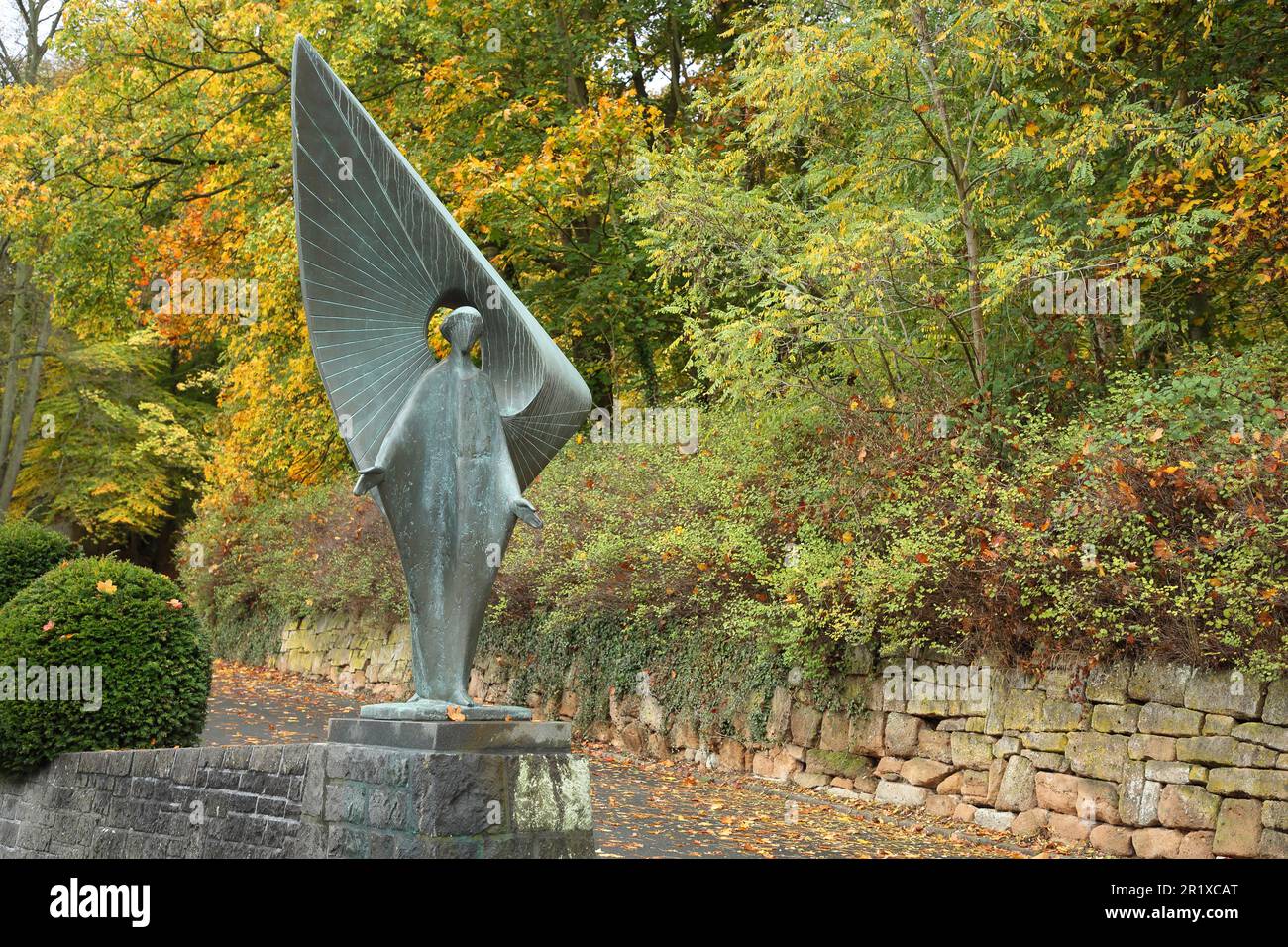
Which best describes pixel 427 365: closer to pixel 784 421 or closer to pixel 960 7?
pixel 784 421

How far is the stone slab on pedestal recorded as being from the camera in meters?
5.54

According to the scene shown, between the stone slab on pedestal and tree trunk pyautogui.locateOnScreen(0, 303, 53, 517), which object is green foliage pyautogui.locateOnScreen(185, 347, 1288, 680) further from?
tree trunk pyautogui.locateOnScreen(0, 303, 53, 517)

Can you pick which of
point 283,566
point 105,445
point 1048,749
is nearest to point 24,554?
point 283,566

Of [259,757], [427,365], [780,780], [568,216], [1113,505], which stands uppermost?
[568,216]

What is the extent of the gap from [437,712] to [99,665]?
3797mm

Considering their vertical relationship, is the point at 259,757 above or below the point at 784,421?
below

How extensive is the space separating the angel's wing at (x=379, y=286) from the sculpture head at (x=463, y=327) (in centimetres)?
12

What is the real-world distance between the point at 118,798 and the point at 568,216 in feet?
34.0

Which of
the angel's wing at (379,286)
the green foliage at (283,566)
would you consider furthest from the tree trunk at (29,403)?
the angel's wing at (379,286)

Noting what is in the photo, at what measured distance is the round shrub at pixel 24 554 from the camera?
44.2ft

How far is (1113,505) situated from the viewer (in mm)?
8344

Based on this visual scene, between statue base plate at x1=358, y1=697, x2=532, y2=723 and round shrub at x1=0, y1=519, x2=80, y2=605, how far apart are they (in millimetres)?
9077
